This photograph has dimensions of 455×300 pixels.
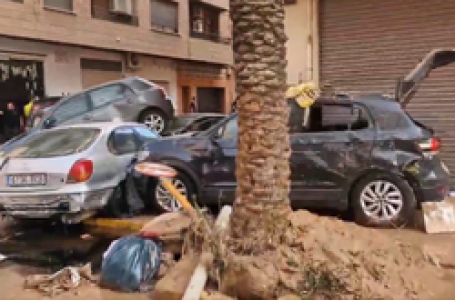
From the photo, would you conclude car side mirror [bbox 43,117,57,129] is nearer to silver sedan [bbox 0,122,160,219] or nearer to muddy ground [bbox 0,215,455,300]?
silver sedan [bbox 0,122,160,219]

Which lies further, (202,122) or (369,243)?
(202,122)

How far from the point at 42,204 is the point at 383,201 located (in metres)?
4.74

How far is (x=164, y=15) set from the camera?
24.3 m

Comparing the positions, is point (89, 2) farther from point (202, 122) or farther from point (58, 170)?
point (58, 170)

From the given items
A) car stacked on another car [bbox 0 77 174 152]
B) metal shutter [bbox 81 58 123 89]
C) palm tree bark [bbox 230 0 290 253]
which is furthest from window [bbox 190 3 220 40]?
palm tree bark [bbox 230 0 290 253]

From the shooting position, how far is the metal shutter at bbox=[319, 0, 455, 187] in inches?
328

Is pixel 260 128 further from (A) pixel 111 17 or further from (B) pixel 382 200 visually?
(A) pixel 111 17

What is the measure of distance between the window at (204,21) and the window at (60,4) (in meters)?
9.12

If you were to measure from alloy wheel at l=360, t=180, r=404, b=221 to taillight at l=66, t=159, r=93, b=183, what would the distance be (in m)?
3.93

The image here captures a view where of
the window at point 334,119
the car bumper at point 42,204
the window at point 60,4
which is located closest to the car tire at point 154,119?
the car bumper at point 42,204

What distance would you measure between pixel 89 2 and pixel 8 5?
13.4 ft

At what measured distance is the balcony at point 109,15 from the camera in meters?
20.1

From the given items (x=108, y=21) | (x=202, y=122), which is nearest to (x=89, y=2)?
(x=108, y=21)

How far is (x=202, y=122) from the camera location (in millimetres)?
10867
